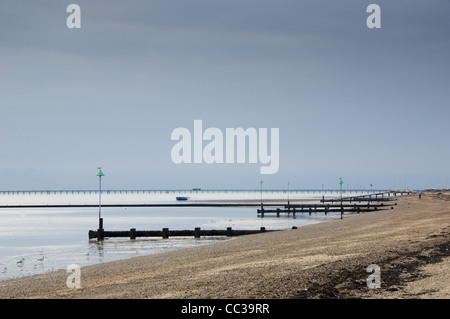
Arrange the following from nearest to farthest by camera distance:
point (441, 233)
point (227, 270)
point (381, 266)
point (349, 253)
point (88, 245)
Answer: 1. point (381, 266)
2. point (227, 270)
3. point (349, 253)
4. point (441, 233)
5. point (88, 245)

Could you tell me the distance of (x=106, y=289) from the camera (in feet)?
47.7

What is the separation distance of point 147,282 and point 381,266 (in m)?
7.25

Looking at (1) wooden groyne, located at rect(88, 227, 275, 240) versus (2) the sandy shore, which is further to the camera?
(1) wooden groyne, located at rect(88, 227, 275, 240)

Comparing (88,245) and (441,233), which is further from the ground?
(441,233)

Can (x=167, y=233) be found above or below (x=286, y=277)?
below

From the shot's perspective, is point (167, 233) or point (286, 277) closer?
point (286, 277)

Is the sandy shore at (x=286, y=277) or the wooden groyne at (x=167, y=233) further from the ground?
the sandy shore at (x=286, y=277)

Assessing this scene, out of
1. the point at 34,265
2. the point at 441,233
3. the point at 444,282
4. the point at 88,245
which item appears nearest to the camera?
the point at 444,282

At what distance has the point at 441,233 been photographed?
70.6 feet

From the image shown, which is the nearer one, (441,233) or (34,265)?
(441,233)

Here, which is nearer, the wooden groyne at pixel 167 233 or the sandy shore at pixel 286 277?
the sandy shore at pixel 286 277

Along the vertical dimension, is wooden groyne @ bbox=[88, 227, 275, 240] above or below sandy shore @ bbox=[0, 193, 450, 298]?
below
